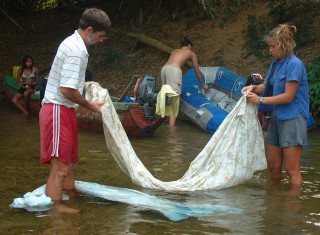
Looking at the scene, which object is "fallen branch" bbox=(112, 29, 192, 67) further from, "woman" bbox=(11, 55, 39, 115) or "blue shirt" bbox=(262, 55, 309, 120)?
"blue shirt" bbox=(262, 55, 309, 120)

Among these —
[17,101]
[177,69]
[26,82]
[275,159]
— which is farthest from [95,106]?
[26,82]

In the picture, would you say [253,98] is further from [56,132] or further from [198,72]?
[198,72]

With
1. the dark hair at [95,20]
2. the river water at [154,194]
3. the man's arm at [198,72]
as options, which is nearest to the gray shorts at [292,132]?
the river water at [154,194]

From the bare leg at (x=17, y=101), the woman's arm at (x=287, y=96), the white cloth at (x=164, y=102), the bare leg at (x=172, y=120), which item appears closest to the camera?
the woman's arm at (x=287, y=96)

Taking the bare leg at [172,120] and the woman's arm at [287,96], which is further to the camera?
the bare leg at [172,120]

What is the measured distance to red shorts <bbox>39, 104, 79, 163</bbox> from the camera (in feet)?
17.8

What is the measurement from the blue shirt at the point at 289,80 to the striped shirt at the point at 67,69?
6.51 ft

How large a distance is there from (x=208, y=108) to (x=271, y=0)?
5.38 m

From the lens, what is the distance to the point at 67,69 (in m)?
5.27

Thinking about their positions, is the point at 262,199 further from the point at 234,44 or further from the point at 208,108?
the point at 234,44

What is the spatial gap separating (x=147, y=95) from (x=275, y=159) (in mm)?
4613

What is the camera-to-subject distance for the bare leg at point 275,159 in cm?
647

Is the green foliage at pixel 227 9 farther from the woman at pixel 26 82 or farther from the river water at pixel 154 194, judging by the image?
the river water at pixel 154 194

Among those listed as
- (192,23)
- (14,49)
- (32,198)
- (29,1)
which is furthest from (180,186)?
(29,1)
